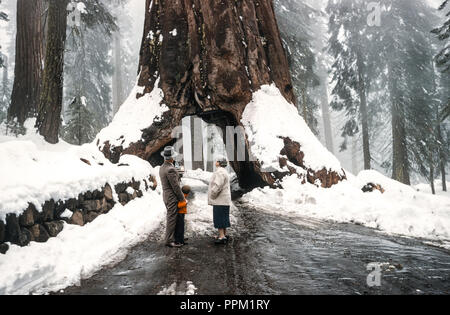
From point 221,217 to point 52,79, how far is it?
737cm

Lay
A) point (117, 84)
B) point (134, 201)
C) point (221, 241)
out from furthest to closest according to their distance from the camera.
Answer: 1. point (117, 84)
2. point (134, 201)
3. point (221, 241)

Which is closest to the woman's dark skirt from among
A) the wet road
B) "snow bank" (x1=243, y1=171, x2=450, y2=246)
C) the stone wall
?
the wet road

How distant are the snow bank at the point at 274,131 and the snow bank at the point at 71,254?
523 cm

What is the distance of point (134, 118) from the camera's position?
11492mm

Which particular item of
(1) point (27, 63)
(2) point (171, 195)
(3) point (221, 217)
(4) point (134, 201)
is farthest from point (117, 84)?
(3) point (221, 217)

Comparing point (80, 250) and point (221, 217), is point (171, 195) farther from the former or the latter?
point (80, 250)

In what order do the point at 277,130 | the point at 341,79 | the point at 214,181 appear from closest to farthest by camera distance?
1. the point at 214,181
2. the point at 277,130
3. the point at 341,79

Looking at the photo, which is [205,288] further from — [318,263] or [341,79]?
[341,79]

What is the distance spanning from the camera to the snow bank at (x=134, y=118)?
1089cm

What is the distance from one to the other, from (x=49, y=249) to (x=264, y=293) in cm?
283

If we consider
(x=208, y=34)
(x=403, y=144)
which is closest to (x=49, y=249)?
(x=208, y=34)

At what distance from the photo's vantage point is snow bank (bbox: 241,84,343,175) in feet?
31.6

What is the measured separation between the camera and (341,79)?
1814 cm
